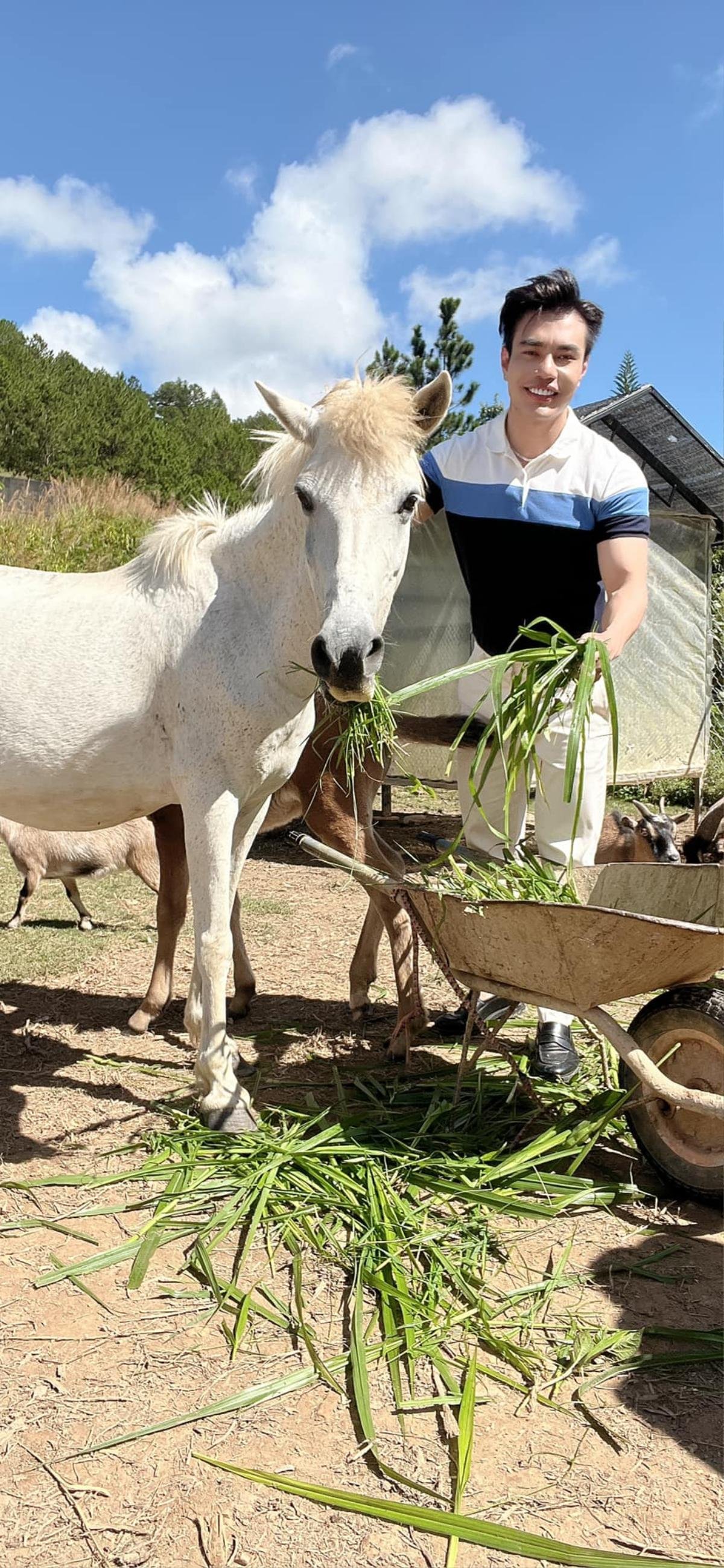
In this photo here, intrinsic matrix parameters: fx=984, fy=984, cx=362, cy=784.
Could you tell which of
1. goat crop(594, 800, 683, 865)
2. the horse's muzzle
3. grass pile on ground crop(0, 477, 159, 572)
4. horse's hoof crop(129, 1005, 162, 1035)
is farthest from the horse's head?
grass pile on ground crop(0, 477, 159, 572)

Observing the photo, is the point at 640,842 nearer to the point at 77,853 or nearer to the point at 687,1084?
the point at 77,853

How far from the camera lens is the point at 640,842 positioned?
6.67m

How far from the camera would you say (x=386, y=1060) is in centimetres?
381

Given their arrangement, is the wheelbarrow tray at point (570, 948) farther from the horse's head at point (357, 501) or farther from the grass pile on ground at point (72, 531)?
the grass pile on ground at point (72, 531)

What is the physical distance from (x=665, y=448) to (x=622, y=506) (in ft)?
26.7

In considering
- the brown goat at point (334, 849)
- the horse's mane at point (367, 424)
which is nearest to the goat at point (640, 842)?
the brown goat at point (334, 849)

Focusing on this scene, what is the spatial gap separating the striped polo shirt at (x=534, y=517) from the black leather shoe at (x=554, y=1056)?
4.44ft

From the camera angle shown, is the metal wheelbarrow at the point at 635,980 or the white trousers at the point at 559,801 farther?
the white trousers at the point at 559,801

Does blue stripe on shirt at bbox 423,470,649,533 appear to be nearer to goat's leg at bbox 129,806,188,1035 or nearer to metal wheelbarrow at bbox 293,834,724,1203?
metal wheelbarrow at bbox 293,834,724,1203

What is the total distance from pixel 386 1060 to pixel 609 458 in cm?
234

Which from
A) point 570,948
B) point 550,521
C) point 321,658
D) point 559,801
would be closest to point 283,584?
point 321,658

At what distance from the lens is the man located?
3188 mm

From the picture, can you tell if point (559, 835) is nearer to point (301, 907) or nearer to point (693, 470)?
point (301, 907)

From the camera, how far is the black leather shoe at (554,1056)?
3379 millimetres
